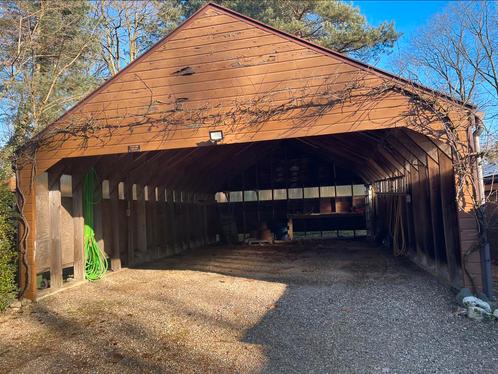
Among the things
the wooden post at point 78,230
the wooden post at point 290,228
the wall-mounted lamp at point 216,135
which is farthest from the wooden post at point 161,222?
the wall-mounted lamp at point 216,135

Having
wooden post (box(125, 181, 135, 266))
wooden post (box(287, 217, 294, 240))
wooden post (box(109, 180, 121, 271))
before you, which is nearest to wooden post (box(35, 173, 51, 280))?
wooden post (box(109, 180, 121, 271))

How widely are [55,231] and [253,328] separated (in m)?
4.31

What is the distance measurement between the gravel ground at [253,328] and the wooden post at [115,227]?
3.24 ft

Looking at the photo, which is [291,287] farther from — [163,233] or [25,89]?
[25,89]

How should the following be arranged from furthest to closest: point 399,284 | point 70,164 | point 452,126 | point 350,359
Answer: point 70,164
point 399,284
point 452,126
point 350,359

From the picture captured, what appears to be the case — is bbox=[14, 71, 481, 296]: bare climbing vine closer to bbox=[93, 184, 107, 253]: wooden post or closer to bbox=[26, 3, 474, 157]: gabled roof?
bbox=[26, 3, 474, 157]: gabled roof

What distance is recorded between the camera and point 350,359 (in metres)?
3.90

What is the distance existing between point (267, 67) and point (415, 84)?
6.95 feet

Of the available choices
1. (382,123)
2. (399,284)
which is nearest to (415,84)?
(382,123)

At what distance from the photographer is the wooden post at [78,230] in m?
Result: 7.98

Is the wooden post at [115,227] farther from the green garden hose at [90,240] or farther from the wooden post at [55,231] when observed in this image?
the wooden post at [55,231]

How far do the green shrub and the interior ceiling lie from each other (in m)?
1.02

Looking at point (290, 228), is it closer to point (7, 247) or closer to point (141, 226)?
point (141, 226)

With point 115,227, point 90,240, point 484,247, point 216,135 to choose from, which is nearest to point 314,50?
point 216,135
